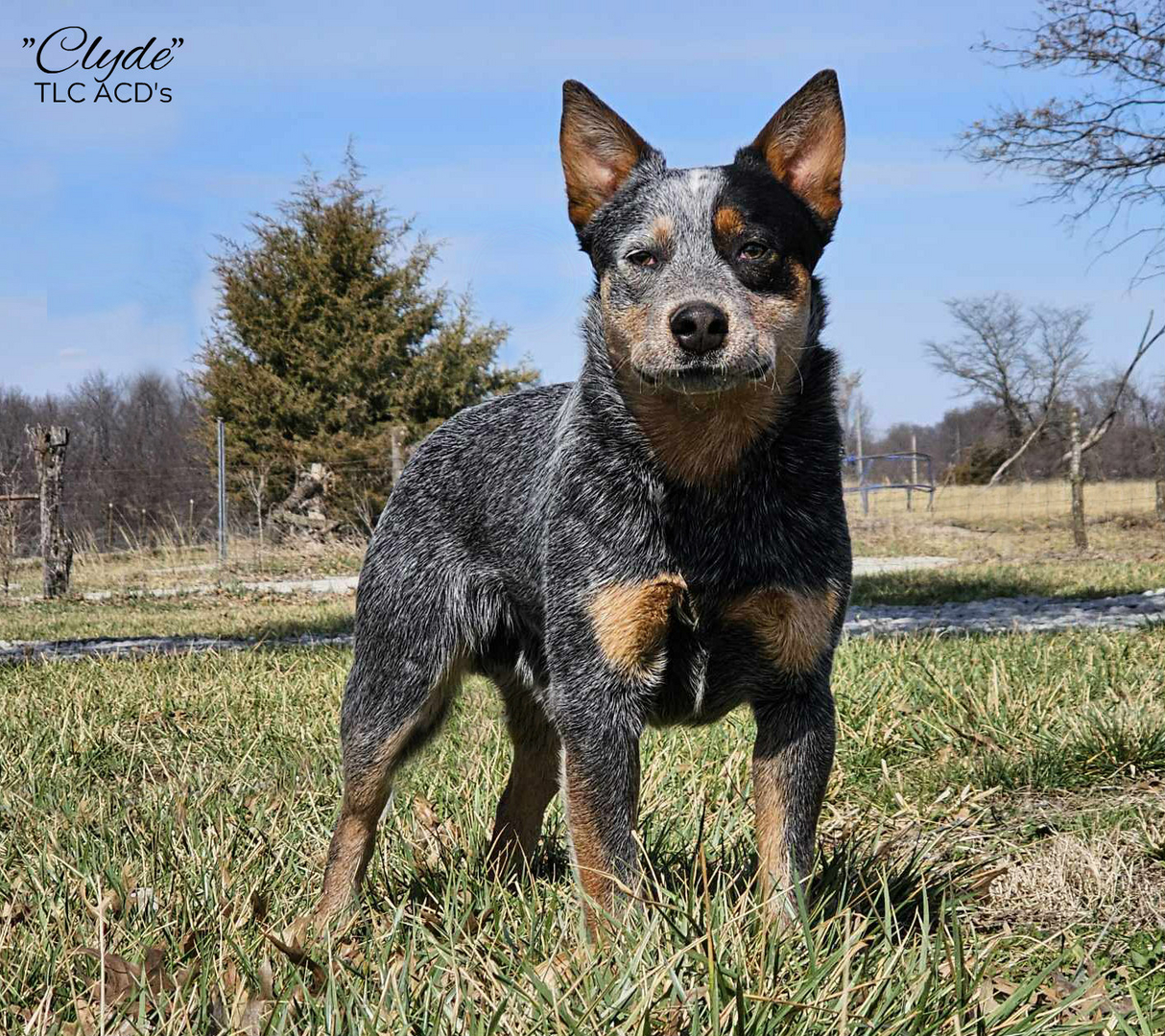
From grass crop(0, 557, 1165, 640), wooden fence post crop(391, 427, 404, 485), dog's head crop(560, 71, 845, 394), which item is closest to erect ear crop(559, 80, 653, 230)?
dog's head crop(560, 71, 845, 394)

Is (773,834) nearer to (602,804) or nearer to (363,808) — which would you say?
(602,804)

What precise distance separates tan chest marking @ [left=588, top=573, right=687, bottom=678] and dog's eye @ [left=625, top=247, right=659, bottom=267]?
79cm

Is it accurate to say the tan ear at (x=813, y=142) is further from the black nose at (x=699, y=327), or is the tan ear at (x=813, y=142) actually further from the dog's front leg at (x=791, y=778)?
the dog's front leg at (x=791, y=778)

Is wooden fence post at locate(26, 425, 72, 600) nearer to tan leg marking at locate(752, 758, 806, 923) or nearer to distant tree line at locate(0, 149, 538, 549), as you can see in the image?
distant tree line at locate(0, 149, 538, 549)

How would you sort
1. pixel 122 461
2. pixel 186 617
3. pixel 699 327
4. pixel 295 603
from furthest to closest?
pixel 122 461 < pixel 295 603 < pixel 186 617 < pixel 699 327

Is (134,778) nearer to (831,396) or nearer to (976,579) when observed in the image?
(831,396)

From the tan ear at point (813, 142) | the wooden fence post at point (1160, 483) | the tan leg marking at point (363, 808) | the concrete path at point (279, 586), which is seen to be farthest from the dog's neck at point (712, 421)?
the wooden fence post at point (1160, 483)

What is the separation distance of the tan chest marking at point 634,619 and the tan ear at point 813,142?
109 cm

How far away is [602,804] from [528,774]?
0.85 metres

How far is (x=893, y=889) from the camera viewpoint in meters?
3.07

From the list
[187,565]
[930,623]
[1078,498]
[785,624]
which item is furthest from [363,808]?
[1078,498]

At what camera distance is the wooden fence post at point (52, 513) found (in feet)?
47.2

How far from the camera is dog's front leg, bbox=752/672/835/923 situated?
2.63 m

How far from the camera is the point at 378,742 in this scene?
3.27 m
